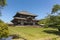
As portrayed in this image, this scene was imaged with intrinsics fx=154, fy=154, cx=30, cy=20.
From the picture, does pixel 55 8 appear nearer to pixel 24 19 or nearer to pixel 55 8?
pixel 55 8

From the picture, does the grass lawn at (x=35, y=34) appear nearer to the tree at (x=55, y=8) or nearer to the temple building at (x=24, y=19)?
the tree at (x=55, y=8)

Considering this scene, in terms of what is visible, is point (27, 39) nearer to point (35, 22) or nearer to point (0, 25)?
point (0, 25)

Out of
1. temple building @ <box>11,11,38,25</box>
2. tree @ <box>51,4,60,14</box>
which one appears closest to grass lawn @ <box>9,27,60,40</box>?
tree @ <box>51,4,60,14</box>

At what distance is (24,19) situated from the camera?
63.2 m

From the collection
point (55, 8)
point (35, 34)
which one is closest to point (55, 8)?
point (55, 8)

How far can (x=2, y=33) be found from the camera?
25156 millimetres

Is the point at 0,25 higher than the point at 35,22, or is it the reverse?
the point at 0,25

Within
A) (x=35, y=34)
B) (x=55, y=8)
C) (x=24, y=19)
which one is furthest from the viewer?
(x=24, y=19)

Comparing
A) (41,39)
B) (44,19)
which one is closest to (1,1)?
(41,39)

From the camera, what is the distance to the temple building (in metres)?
62.1

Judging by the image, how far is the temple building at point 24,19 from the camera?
62.1 meters

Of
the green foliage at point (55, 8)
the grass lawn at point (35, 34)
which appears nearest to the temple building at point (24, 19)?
the grass lawn at point (35, 34)

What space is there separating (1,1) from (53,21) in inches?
713

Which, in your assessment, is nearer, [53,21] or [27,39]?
[27,39]
